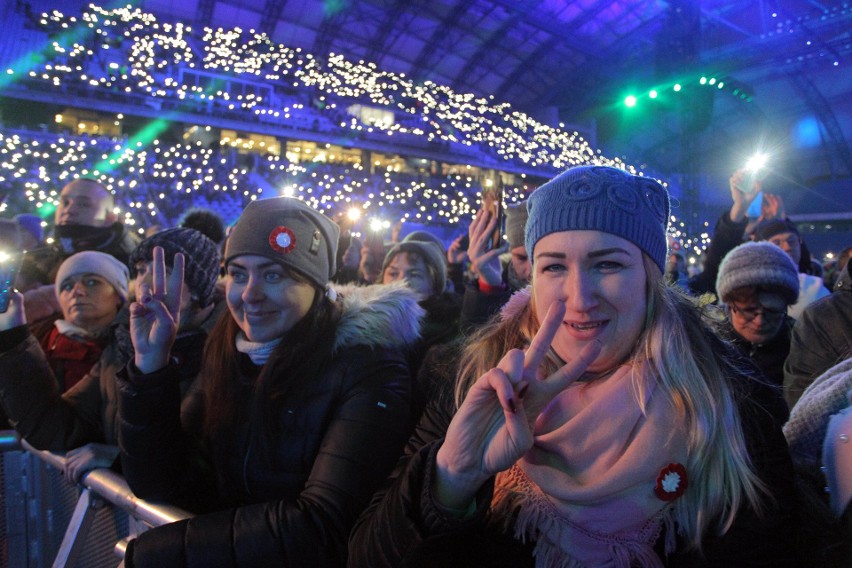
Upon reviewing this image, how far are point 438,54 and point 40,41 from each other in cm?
1510

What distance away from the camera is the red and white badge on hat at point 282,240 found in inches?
75.6

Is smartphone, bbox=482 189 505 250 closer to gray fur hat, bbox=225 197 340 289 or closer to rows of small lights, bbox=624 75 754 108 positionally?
gray fur hat, bbox=225 197 340 289

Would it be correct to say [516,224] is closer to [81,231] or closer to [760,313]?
[760,313]

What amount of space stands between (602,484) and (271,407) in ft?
3.63

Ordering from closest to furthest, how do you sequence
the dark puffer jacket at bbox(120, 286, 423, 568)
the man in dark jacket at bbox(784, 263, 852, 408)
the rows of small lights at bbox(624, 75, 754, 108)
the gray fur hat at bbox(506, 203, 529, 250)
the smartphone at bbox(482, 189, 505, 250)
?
the dark puffer jacket at bbox(120, 286, 423, 568)
the man in dark jacket at bbox(784, 263, 852, 408)
the smartphone at bbox(482, 189, 505, 250)
the gray fur hat at bbox(506, 203, 529, 250)
the rows of small lights at bbox(624, 75, 754, 108)

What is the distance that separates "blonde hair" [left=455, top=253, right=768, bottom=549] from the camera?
1104 mm

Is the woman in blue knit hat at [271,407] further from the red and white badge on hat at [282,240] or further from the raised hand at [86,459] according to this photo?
the raised hand at [86,459]

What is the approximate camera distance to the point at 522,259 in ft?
10.2

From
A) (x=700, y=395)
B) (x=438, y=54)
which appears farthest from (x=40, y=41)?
(x=700, y=395)

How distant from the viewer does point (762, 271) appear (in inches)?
96.6

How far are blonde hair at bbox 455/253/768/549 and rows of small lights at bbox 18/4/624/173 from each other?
58.5ft

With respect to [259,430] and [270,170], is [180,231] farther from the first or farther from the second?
[270,170]

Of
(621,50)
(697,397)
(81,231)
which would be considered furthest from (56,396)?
(621,50)

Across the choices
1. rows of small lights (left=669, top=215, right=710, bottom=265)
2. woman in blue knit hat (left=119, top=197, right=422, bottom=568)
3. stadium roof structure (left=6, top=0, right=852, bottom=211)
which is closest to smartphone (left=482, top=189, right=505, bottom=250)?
woman in blue knit hat (left=119, top=197, right=422, bottom=568)
